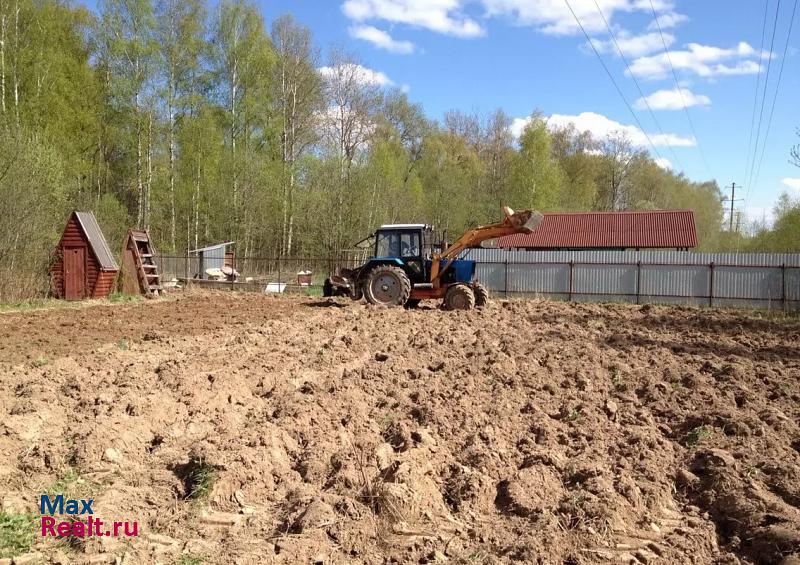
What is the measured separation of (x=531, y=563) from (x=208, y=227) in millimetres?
30203

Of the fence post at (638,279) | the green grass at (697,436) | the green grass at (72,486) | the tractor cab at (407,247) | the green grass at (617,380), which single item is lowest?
the green grass at (72,486)

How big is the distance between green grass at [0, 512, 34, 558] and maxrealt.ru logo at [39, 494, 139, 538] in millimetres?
89

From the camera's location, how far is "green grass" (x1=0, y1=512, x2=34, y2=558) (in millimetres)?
3681

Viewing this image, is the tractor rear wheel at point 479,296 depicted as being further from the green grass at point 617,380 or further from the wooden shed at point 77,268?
the wooden shed at point 77,268

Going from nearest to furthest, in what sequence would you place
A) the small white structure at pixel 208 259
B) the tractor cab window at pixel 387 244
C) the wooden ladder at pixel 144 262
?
the tractor cab window at pixel 387 244, the wooden ladder at pixel 144 262, the small white structure at pixel 208 259

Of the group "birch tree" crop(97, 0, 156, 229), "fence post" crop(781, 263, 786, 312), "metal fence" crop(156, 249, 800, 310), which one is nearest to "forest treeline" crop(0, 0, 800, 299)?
"birch tree" crop(97, 0, 156, 229)

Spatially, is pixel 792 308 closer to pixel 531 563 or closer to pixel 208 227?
pixel 531 563

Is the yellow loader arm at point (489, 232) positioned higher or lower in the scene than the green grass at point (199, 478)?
higher

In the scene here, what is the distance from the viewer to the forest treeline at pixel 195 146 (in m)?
21.5

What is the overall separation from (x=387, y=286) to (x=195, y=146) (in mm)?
19388

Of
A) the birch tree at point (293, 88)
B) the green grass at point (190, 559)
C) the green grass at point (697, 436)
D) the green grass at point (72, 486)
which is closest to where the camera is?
the green grass at point (190, 559)

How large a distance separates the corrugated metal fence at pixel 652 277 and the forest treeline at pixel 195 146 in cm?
1193

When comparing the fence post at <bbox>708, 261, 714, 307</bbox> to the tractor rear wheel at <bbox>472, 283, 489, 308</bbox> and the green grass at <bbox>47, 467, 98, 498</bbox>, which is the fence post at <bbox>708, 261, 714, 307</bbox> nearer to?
the tractor rear wheel at <bbox>472, 283, 489, 308</bbox>

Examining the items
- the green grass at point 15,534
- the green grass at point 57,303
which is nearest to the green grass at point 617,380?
the green grass at point 15,534
